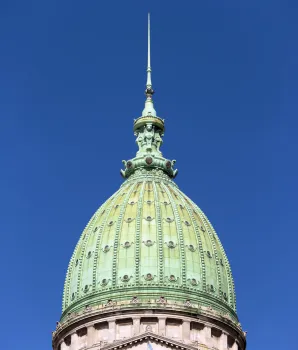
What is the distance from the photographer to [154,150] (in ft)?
335

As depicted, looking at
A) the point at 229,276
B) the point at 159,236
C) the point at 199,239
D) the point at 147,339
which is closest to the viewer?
the point at 147,339

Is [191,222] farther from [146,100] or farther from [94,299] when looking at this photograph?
[146,100]

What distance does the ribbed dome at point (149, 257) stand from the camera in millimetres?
87812

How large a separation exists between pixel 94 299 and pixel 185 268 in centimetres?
791

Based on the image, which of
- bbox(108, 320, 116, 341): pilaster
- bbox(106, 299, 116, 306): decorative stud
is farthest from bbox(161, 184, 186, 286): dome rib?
bbox(108, 320, 116, 341): pilaster

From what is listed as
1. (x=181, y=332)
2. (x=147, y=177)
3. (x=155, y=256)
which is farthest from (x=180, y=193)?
(x=181, y=332)

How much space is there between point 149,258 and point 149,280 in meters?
2.17

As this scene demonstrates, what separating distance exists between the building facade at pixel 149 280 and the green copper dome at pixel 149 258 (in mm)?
82

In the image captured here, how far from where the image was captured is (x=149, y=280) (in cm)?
8762

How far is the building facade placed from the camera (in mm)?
85750

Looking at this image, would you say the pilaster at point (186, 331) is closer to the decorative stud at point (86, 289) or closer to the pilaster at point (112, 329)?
the pilaster at point (112, 329)

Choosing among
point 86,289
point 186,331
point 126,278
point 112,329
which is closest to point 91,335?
point 112,329

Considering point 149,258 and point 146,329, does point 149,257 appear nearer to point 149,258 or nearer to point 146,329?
point 149,258

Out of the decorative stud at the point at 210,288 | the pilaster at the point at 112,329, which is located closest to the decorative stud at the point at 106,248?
the pilaster at the point at 112,329
